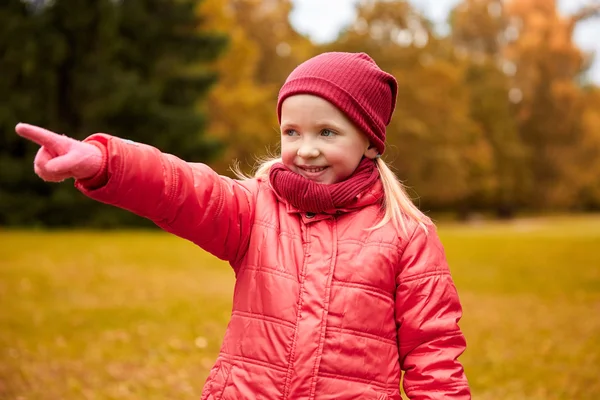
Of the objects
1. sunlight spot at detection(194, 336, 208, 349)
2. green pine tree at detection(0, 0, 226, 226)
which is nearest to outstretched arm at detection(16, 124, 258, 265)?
sunlight spot at detection(194, 336, 208, 349)

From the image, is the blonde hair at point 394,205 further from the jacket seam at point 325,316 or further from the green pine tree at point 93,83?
the green pine tree at point 93,83

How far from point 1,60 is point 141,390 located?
2054 cm

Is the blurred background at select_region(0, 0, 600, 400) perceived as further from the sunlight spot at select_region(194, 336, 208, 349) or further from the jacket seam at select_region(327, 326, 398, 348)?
the jacket seam at select_region(327, 326, 398, 348)

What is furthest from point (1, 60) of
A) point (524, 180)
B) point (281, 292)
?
point (524, 180)

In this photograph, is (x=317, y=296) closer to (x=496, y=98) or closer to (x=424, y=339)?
(x=424, y=339)

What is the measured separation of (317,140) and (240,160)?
23.3 meters

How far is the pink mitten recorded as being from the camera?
1.89 m

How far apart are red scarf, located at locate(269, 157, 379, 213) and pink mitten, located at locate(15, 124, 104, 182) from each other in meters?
0.67

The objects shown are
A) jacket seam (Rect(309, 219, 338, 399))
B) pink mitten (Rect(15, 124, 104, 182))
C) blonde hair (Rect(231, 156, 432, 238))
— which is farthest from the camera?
blonde hair (Rect(231, 156, 432, 238))

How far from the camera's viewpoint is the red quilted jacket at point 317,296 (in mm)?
2270

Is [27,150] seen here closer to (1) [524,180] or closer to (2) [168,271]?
(2) [168,271]

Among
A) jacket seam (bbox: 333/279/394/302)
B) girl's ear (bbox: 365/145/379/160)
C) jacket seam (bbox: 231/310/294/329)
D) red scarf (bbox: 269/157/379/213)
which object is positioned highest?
girl's ear (bbox: 365/145/379/160)

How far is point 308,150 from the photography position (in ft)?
7.97

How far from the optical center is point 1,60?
75.1 ft
